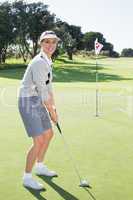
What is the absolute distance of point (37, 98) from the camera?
676 centimetres

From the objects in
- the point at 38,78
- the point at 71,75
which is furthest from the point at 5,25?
the point at 38,78

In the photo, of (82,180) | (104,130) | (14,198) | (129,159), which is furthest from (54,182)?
(104,130)

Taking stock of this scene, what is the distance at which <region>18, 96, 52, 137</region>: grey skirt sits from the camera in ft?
21.9

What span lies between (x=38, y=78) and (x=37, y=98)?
335mm

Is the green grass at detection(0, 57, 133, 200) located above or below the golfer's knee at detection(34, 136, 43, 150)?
below

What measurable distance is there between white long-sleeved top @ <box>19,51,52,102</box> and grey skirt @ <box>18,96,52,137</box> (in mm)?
83

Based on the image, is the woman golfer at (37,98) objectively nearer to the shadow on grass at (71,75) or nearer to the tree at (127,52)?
the shadow on grass at (71,75)

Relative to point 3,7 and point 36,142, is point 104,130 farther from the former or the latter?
point 3,7

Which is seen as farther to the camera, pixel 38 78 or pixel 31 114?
pixel 31 114

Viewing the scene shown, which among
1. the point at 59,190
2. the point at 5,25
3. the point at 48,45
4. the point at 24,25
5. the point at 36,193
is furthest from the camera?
the point at 24,25

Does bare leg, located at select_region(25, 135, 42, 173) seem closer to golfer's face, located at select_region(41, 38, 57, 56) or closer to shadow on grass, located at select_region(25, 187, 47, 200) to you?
shadow on grass, located at select_region(25, 187, 47, 200)

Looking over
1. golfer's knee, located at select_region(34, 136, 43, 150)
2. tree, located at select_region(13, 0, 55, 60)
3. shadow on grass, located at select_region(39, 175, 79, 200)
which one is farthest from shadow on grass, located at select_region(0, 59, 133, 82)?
golfer's knee, located at select_region(34, 136, 43, 150)

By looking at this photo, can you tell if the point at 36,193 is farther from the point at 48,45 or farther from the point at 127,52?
the point at 127,52

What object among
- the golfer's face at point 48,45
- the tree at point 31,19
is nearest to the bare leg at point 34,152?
the golfer's face at point 48,45
